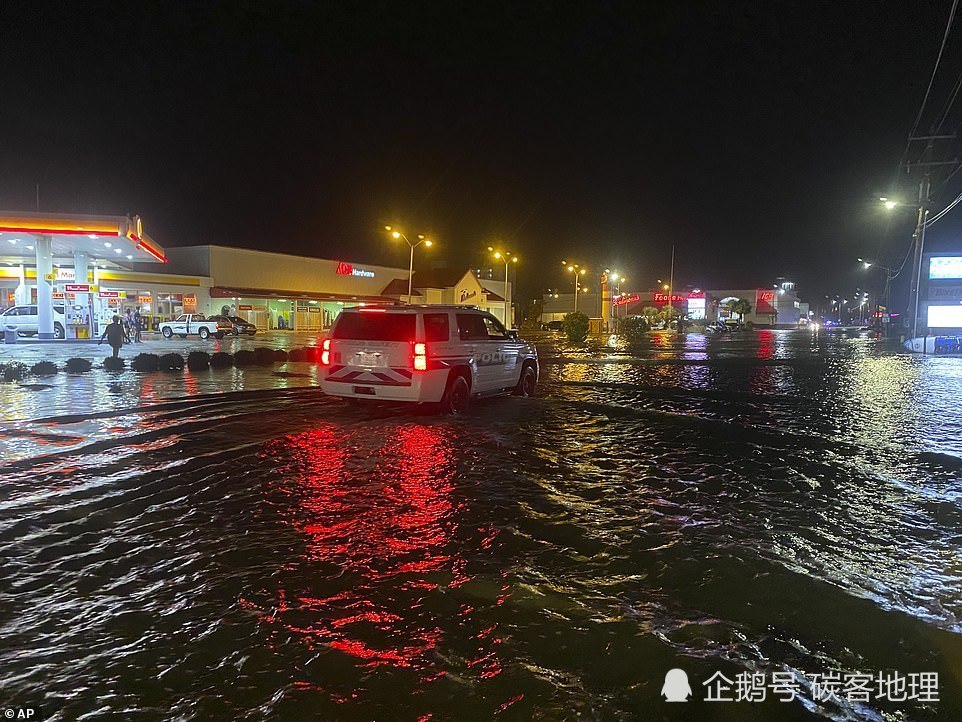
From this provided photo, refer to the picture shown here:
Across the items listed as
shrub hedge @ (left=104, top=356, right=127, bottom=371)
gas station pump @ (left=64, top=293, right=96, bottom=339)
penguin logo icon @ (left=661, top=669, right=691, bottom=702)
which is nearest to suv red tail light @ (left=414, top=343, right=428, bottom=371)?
penguin logo icon @ (left=661, top=669, right=691, bottom=702)

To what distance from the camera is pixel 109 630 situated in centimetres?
379

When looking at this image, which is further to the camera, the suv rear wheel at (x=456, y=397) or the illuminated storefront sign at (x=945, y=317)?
the illuminated storefront sign at (x=945, y=317)

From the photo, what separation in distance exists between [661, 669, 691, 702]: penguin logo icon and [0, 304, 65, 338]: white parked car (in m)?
41.8

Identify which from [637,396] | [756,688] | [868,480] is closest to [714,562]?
[756,688]

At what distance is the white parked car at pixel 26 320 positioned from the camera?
36.9m

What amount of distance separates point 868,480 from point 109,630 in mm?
7472

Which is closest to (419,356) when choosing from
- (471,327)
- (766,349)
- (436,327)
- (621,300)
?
(436,327)

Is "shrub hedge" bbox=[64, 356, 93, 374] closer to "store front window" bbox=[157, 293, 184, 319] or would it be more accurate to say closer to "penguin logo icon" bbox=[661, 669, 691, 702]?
"penguin logo icon" bbox=[661, 669, 691, 702]

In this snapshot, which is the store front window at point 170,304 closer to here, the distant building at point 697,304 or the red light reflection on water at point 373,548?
the red light reflection on water at point 373,548

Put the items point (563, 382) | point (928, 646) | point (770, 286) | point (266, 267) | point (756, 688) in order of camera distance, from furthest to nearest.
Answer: point (770, 286) → point (266, 267) → point (563, 382) → point (928, 646) → point (756, 688)

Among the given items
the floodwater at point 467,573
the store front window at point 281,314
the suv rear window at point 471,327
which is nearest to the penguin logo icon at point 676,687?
the floodwater at point 467,573

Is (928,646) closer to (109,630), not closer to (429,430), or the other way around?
(109,630)

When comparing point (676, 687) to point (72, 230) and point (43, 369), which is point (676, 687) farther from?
point (72, 230)

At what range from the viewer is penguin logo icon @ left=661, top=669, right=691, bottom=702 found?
3201mm
